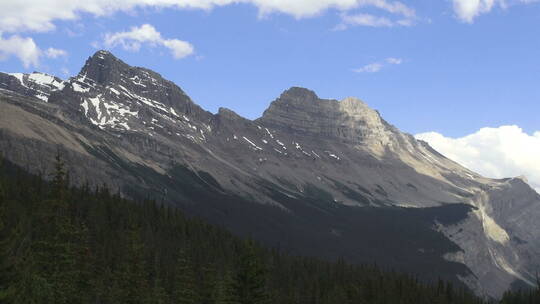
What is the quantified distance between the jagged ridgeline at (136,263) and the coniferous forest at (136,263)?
13 centimetres

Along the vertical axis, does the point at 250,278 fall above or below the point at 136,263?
above

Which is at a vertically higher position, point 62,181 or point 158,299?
point 62,181

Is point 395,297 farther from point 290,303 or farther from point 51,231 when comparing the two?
point 51,231

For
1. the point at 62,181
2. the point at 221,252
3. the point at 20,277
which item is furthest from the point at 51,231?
the point at 221,252

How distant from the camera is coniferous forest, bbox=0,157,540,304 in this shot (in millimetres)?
58156

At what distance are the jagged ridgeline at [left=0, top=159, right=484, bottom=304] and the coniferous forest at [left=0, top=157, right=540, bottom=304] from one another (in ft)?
0.43

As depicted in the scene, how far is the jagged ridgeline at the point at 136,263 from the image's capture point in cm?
5816

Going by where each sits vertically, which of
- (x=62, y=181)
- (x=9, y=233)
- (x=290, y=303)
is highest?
(x=62, y=181)

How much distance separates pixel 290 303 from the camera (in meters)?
137

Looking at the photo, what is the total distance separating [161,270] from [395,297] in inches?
2406

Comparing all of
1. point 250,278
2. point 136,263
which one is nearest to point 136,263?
point 136,263

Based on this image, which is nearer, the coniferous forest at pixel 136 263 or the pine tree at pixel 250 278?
the coniferous forest at pixel 136 263

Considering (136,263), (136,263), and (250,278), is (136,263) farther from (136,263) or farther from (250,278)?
(250,278)

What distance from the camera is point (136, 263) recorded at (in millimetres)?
82625
